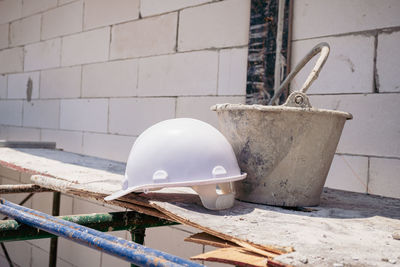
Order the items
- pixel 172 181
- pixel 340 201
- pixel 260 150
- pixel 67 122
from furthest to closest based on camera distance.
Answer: pixel 67 122 → pixel 340 201 → pixel 260 150 → pixel 172 181

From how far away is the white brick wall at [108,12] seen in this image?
11.3ft

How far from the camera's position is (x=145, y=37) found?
3.31 meters

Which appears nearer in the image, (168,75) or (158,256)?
(158,256)

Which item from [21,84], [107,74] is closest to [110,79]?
[107,74]

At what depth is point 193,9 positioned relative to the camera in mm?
2932

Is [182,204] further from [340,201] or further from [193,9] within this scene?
[193,9]

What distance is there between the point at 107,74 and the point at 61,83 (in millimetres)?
848

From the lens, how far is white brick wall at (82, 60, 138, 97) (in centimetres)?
342

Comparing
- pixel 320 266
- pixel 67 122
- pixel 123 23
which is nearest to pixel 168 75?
pixel 123 23

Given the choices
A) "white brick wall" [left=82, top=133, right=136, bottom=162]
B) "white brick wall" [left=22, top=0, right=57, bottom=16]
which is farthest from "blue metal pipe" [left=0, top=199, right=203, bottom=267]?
"white brick wall" [left=22, top=0, right=57, bottom=16]

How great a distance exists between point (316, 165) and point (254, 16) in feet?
4.31

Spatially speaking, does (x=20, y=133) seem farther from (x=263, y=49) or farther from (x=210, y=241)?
(x=210, y=241)

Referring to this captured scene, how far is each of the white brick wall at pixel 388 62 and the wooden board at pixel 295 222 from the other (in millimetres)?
586

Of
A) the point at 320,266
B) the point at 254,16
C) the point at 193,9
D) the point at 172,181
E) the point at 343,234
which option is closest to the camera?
the point at 320,266
